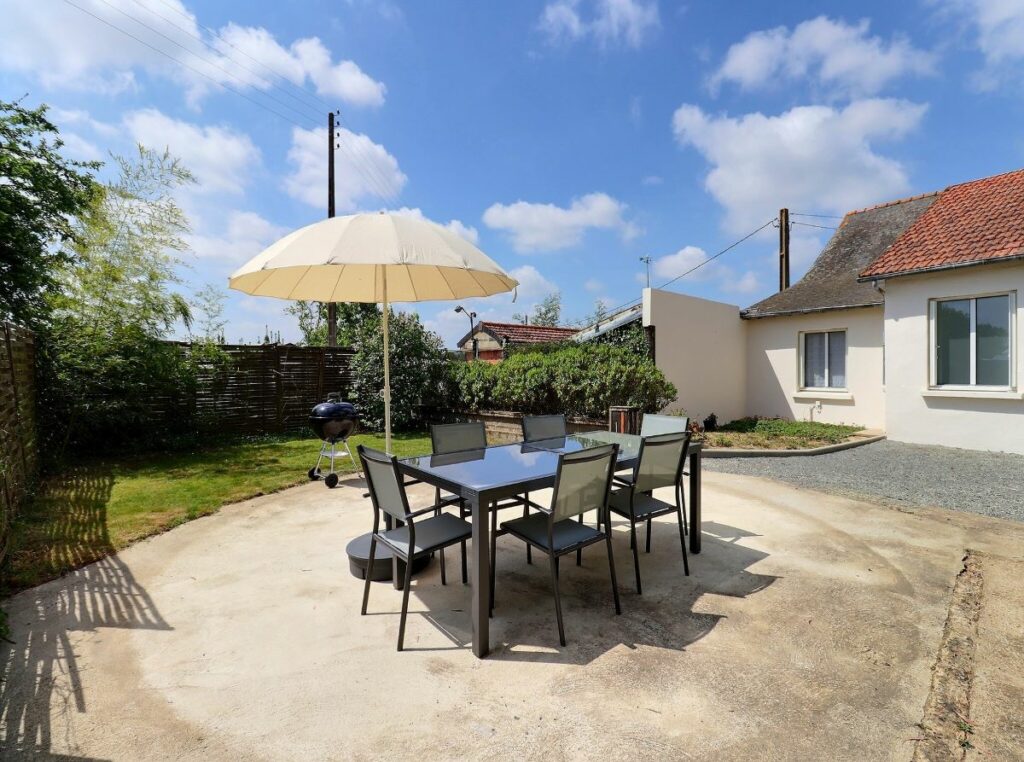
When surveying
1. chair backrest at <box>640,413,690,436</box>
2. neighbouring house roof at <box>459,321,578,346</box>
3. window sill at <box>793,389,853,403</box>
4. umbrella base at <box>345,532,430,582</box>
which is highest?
neighbouring house roof at <box>459,321,578,346</box>

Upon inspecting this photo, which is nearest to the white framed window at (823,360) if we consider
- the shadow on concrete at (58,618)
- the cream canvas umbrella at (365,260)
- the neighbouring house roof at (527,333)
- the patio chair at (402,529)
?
the neighbouring house roof at (527,333)

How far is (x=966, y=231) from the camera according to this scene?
8609 millimetres

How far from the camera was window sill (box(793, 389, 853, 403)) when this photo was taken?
10859mm

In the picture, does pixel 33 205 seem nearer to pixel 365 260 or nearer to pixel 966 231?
pixel 365 260

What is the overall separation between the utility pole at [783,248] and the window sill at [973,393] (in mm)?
9929

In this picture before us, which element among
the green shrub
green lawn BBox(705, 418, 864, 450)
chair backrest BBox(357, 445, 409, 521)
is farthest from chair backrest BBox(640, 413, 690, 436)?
green lawn BBox(705, 418, 864, 450)

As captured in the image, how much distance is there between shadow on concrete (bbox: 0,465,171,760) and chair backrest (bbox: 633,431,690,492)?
3.26 metres

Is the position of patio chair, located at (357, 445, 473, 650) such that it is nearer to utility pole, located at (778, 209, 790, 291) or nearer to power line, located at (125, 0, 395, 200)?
power line, located at (125, 0, 395, 200)

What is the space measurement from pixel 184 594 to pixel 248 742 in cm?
183

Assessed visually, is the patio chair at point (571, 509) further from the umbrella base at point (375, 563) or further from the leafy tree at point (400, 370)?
the leafy tree at point (400, 370)

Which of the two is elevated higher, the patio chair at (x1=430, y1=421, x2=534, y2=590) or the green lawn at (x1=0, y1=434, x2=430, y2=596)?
the patio chair at (x1=430, y1=421, x2=534, y2=590)

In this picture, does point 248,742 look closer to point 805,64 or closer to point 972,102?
point 805,64

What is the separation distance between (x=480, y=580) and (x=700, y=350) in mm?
9812

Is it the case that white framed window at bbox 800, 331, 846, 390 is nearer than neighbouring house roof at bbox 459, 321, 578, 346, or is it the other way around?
white framed window at bbox 800, 331, 846, 390
